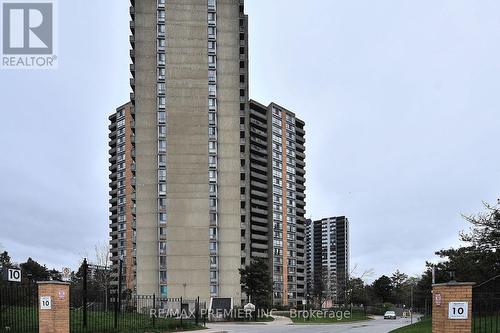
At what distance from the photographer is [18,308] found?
693 inches

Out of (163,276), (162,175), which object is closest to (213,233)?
(163,276)

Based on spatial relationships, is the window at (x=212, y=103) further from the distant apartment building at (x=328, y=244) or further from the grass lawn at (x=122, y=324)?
the distant apartment building at (x=328, y=244)

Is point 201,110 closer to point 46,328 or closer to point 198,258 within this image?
point 198,258

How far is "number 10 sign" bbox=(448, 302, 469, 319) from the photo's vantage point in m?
11.1

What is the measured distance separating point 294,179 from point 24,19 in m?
97.4

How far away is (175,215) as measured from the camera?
74.1m

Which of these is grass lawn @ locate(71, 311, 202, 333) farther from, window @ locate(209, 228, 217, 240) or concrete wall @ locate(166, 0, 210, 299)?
window @ locate(209, 228, 217, 240)

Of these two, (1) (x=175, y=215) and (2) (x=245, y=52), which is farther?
(2) (x=245, y=52)

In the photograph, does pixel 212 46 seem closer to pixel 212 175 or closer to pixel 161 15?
pixel 161 15

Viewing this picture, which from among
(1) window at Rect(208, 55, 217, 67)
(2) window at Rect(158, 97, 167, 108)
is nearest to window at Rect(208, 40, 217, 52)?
(1) window at Rect(208, 55, 217, 67)

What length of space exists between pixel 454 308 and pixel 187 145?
6714 centimetres

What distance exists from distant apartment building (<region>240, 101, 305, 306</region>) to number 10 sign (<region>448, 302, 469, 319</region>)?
8655cm

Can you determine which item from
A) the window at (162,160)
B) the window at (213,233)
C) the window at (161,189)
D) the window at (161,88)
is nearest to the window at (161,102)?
the window at (161,88)

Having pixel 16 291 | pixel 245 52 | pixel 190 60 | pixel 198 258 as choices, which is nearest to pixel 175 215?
pixel 198 258
